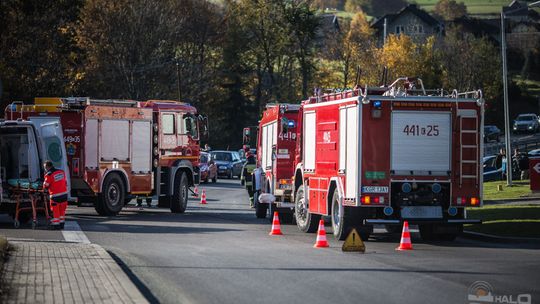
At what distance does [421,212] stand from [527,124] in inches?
2996

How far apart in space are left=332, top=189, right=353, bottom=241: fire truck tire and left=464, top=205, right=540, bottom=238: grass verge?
11.7 ft

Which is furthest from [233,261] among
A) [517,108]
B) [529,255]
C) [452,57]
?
[517,108]

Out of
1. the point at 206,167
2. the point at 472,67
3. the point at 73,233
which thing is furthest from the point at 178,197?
the point at 472,67

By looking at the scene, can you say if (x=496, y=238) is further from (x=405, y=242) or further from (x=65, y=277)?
(x=65, y=277)

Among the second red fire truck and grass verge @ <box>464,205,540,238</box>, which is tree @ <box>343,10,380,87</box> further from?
the second red fire truck

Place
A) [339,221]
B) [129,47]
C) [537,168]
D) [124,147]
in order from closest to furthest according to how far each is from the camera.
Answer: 1. [339,221]
2. [124,147]
3. [537,168]
4. [129,47]

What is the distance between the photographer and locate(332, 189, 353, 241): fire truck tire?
67.4ft

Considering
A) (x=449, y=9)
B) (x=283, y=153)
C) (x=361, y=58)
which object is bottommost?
(x=283, y=153)

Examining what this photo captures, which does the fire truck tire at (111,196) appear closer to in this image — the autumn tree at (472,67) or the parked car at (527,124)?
the autumn tree at (472,67)

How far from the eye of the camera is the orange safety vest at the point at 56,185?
22.9 m

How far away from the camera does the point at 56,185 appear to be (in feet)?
75.3

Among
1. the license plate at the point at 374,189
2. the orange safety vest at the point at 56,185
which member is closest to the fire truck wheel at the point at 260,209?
the orange safety vest at the point at 56,185

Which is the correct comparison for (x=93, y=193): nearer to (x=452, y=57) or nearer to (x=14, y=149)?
(x=14, y=149)

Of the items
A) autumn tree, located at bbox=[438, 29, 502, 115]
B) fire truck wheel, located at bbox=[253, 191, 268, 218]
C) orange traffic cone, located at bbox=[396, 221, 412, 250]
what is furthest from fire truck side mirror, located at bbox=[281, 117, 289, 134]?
autumn tree, located at bbox=[438, 29, 502, 115]
